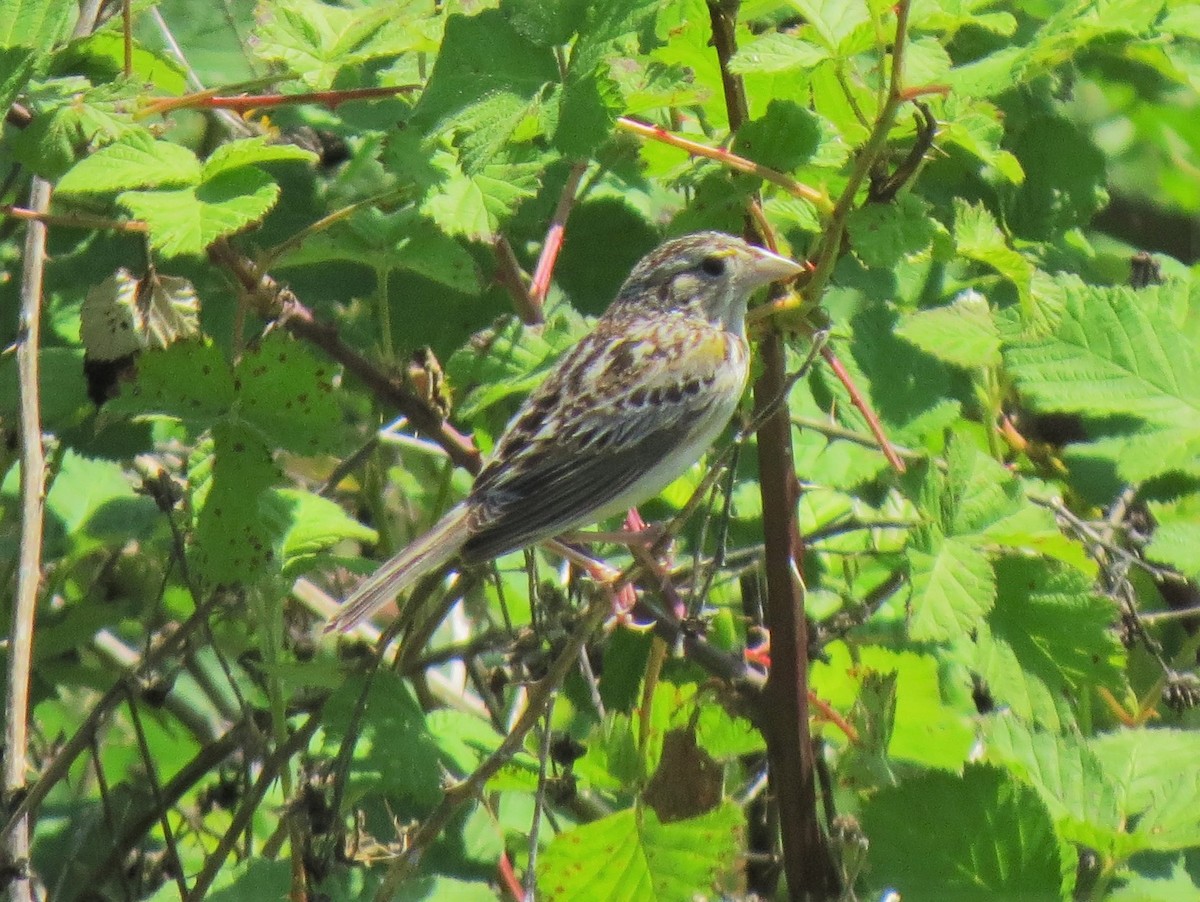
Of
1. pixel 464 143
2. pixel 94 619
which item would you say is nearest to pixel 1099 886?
pixel 464 143

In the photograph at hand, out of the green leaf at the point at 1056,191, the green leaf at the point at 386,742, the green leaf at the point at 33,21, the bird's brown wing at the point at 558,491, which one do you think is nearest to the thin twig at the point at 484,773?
the green leaf at the point at 386,742

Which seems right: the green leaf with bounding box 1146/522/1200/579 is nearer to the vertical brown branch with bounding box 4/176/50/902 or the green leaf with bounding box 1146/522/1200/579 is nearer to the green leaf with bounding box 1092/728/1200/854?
the green leaf with bounding box 1092/728/1200/854

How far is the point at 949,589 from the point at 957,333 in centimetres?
74

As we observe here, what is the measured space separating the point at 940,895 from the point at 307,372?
144cm

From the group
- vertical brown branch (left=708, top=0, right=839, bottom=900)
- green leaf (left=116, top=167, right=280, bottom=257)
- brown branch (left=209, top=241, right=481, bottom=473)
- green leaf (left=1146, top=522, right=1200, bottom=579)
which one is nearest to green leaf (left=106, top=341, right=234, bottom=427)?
brown branch (left=209, top=241, right=481, bottom=473)

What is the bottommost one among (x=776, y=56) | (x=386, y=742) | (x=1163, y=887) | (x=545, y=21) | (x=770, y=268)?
(x=1163, y=887)

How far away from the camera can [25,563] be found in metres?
2.73

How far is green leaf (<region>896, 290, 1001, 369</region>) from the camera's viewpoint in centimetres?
305

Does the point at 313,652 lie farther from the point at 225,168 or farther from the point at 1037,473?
the point at 1037,473

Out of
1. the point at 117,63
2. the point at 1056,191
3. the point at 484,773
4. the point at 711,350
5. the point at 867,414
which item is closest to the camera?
the point at 484,773

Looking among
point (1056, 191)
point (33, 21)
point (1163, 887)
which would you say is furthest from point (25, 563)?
point (1056, 191)

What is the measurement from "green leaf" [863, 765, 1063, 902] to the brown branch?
111 cm

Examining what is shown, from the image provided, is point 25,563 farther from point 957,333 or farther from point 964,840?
point 957,333

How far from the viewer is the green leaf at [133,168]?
2529 millimetres
